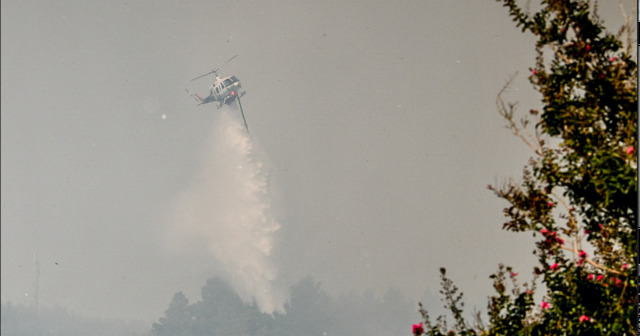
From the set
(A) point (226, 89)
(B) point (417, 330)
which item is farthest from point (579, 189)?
(A) point (226, 89)

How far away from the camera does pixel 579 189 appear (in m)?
6.03

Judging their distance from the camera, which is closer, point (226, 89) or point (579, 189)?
point (579, 189)

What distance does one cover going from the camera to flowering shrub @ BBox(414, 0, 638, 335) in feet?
18.7

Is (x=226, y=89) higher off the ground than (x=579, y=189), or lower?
higher

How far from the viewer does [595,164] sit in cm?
577

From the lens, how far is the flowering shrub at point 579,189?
224 inches

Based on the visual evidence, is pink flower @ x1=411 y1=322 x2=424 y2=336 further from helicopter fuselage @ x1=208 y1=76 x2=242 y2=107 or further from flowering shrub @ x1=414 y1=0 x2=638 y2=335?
helicopter fuselage @ x1=208 y1=76 x2=242 y2=107

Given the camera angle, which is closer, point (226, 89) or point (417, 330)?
point (417, 330)

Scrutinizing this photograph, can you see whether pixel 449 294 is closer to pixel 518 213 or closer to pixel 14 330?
pixel 518 213

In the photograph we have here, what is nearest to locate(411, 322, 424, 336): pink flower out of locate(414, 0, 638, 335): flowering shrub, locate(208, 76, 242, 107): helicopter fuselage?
locate(414, 0, 638, 335): flowering shrub

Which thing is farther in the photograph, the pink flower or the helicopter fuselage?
the helicopter fuselage

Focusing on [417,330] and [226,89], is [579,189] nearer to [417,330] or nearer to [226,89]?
[417,330]

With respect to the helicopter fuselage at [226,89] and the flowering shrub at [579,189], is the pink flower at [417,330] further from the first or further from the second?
the helicopter fuselage at [226,89]

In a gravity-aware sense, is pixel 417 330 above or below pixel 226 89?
below
